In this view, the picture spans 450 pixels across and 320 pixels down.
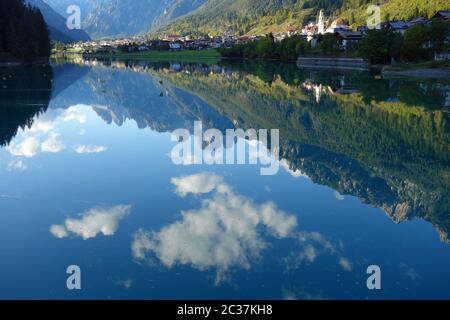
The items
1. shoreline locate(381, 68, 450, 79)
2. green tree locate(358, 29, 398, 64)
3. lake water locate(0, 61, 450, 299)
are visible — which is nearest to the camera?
lake water locate(0, 61, 450, 299)

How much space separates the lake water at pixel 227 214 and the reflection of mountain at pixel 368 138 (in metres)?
0.11

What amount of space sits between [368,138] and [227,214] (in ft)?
45.2

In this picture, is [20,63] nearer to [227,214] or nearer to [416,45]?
[416,45]

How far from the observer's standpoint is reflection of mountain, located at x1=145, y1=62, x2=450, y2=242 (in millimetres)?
16375

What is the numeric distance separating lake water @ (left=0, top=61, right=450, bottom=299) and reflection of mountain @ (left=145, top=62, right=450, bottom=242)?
0.35 feet

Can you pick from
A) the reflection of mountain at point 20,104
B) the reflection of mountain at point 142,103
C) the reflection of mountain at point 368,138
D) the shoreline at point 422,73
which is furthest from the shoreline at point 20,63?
the shoreline at point 422,73

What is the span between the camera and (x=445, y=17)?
98625mm

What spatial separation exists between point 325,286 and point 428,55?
77.6 meters

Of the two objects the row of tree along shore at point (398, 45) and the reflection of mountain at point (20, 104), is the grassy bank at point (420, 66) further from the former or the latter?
the reflection of mountain at point (20, 104)

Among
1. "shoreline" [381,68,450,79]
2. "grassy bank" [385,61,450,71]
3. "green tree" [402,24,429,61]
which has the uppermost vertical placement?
"green tree" [402,24,429,61]

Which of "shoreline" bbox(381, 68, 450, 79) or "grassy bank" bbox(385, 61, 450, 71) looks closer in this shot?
"shoreline" bbox(381, 68, 450, 79)

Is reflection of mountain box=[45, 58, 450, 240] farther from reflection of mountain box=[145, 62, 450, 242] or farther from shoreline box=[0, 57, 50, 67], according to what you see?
shoreline box=[0, 57, 50, 67]

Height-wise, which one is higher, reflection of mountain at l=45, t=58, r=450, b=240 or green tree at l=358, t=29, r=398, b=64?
green tree at l=358, t=29, r=398, b=64

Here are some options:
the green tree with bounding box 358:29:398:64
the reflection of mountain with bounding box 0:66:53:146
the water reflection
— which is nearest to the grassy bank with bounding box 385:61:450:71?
the green tree with bounding box 358:29:398:64
